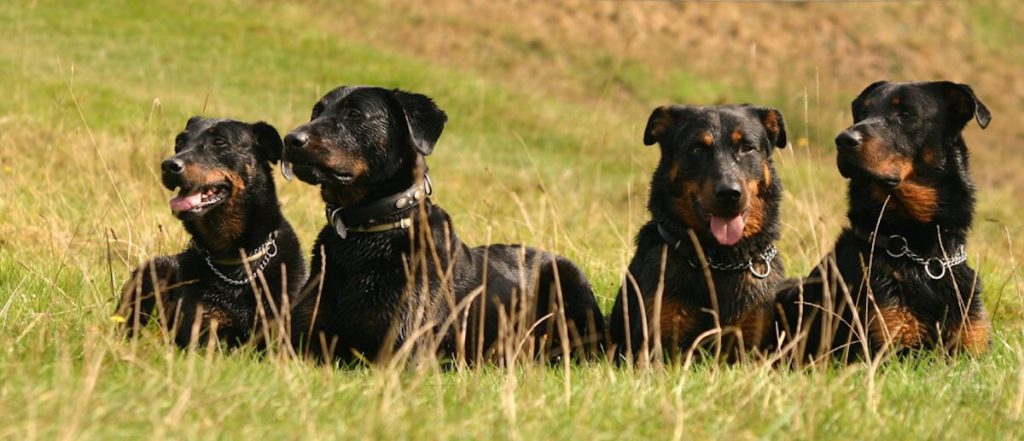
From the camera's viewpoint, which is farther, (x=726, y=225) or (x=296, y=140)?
(x=726, y=225)

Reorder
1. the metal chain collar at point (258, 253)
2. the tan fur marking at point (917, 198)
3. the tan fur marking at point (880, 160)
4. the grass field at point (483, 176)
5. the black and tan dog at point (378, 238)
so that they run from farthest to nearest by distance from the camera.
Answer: the metal chain collar at point (258, 253)
the tan fur marking at point (917, 198)
the tan fur marking at point (880, 160)
the black and tan dog at point (378, 238)
the grass field at point (483, 176)

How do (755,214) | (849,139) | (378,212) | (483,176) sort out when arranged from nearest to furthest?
(849,139) < (378,212) < (755,214) < (483,176)

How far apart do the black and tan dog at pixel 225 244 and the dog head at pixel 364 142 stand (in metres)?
0.43

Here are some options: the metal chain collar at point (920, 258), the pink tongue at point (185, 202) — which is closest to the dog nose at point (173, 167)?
the pink tongue at point (185, 202)

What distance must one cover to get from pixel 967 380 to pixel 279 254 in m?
3.36

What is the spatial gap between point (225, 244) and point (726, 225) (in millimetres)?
2480

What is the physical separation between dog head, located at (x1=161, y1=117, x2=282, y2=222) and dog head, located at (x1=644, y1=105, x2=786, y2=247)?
198cm

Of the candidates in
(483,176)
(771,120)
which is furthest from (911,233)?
(483,176)

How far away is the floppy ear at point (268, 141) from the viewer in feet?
21.4

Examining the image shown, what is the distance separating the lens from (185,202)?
19.7 ft

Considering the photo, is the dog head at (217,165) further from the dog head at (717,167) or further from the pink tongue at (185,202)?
the dog head at (717,167)

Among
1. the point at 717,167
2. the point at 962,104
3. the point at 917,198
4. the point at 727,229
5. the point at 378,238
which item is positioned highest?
the point at 962,104

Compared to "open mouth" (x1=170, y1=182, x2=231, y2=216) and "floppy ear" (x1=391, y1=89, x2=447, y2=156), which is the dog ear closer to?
"floppy ear" (x1=391, y1=89, x2=447, y2=156)

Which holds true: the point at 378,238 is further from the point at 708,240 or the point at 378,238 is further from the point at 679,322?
the point at 708,240
